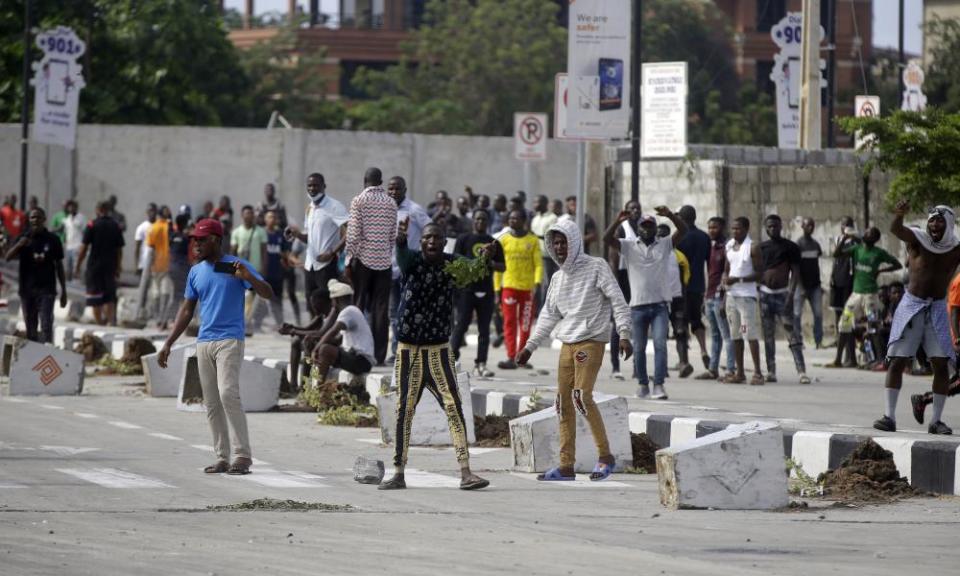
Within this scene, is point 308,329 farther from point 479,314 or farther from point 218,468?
point 218,468

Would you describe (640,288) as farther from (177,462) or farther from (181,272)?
(181,272)

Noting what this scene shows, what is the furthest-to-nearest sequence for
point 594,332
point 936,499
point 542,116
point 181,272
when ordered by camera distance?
point 542,116
point 181,272
point 594,332
point 936,499

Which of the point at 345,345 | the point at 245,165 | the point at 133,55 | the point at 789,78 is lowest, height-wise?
the point at 345,345

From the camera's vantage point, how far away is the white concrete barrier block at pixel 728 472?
11016 millimetres

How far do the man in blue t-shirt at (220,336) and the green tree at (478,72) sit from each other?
151ft

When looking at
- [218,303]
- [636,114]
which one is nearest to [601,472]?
[218,303]

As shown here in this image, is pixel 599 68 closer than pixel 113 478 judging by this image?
No

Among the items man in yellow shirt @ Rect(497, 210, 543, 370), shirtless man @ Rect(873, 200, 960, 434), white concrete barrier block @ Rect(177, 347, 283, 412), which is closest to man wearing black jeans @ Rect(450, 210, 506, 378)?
man in yellow shirt @ Rect(497, 210, 543, 370)

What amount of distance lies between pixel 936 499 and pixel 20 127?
29672 mm

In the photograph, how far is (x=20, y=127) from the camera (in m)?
38.4

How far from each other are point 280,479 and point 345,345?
514cm

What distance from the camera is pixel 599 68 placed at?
75.6ft

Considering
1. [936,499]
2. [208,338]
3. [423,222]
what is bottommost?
[936,499]

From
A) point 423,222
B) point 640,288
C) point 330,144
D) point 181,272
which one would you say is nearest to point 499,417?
point 640,288
